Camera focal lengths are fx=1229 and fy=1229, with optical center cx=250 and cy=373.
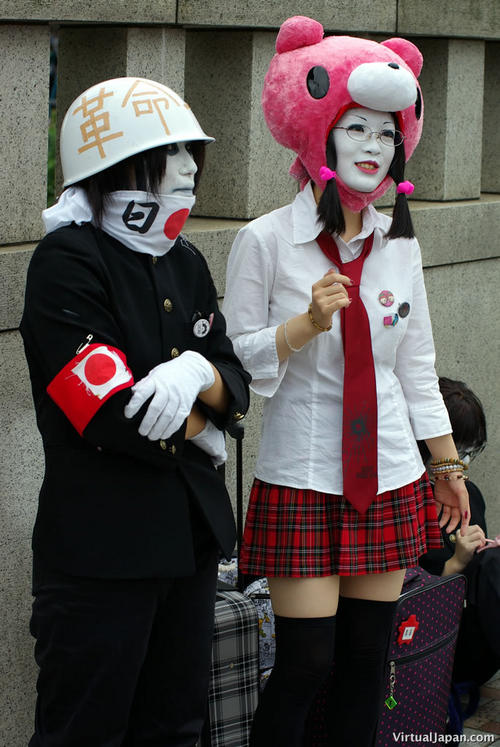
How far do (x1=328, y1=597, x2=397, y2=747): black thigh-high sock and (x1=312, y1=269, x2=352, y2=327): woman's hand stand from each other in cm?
79

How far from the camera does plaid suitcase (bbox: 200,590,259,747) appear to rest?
3316 mm

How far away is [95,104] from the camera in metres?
2.52

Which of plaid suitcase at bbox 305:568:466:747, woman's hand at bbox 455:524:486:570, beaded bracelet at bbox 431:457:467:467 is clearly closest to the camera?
beaded bracelet at bbox 431:457:467:467

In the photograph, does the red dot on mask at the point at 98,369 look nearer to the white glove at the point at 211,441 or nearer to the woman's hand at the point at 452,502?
the white glove at the point at 211,441

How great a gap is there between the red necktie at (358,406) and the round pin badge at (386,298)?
77 millimetres

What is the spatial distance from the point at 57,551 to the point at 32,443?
3.62 ft

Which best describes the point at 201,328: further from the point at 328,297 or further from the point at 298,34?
the point at 298,34

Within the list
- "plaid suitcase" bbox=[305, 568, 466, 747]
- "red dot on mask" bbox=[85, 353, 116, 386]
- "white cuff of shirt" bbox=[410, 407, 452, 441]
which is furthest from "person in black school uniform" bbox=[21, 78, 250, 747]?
"plaid suitcase" bbox=[305, 568, 466, 747]

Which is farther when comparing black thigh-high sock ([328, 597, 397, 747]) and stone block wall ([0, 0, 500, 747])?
stone block wall ([0, 0, 500, 747])

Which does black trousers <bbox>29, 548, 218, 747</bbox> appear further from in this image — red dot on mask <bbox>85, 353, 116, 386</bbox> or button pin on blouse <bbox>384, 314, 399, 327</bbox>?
button pin on blouse <bbox>384, 314, 399, 327</bbox>

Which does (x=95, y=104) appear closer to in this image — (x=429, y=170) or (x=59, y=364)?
(x=59, y=364)

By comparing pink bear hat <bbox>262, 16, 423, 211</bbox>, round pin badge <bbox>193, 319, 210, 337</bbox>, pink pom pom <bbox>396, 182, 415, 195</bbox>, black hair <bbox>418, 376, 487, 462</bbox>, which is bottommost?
black hair <bbox>418, 376, 487, 462</bbox>

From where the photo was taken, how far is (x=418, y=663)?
A: 12.1 feet

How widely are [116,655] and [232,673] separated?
36.8 inches
